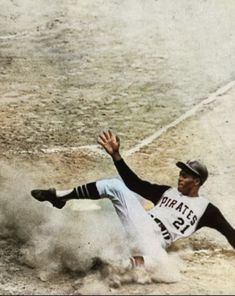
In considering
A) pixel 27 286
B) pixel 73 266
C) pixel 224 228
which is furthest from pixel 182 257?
pixel 27 286

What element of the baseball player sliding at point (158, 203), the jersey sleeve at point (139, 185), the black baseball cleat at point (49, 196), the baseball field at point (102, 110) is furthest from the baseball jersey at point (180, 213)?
the black baseball cleat at point (49, 196)

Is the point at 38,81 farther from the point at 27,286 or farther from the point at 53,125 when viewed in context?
the point at 27,286

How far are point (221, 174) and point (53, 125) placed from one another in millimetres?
1380

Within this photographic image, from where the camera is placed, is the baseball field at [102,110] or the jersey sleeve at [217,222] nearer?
the jersey sleeve at [217,222]

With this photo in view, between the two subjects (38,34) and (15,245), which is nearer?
(15,245)

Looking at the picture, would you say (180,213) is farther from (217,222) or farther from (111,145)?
(111,145)

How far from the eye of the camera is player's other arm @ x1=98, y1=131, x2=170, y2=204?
5.34m

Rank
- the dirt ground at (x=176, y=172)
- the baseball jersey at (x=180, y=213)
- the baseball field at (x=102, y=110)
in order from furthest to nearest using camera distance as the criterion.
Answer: the baseball field at (x=102, y=110)
the baseball jersey at (x=180, y=213)
the dirt ground at (x=176, y=172)

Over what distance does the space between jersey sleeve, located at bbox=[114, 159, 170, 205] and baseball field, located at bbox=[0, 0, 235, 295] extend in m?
0.34

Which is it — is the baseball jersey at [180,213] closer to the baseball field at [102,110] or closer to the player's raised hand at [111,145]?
the baseball field at [102,110]

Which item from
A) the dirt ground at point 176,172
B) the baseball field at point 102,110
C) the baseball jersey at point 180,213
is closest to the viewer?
the dirt ground at point 176,172

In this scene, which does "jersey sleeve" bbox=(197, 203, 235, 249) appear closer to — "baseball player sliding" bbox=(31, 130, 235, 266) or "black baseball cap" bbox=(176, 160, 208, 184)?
"baseball player sliding" bbox=(31, 130, 235, 266)

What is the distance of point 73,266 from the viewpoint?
5379 mm

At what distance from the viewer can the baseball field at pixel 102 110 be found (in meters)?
5.75
